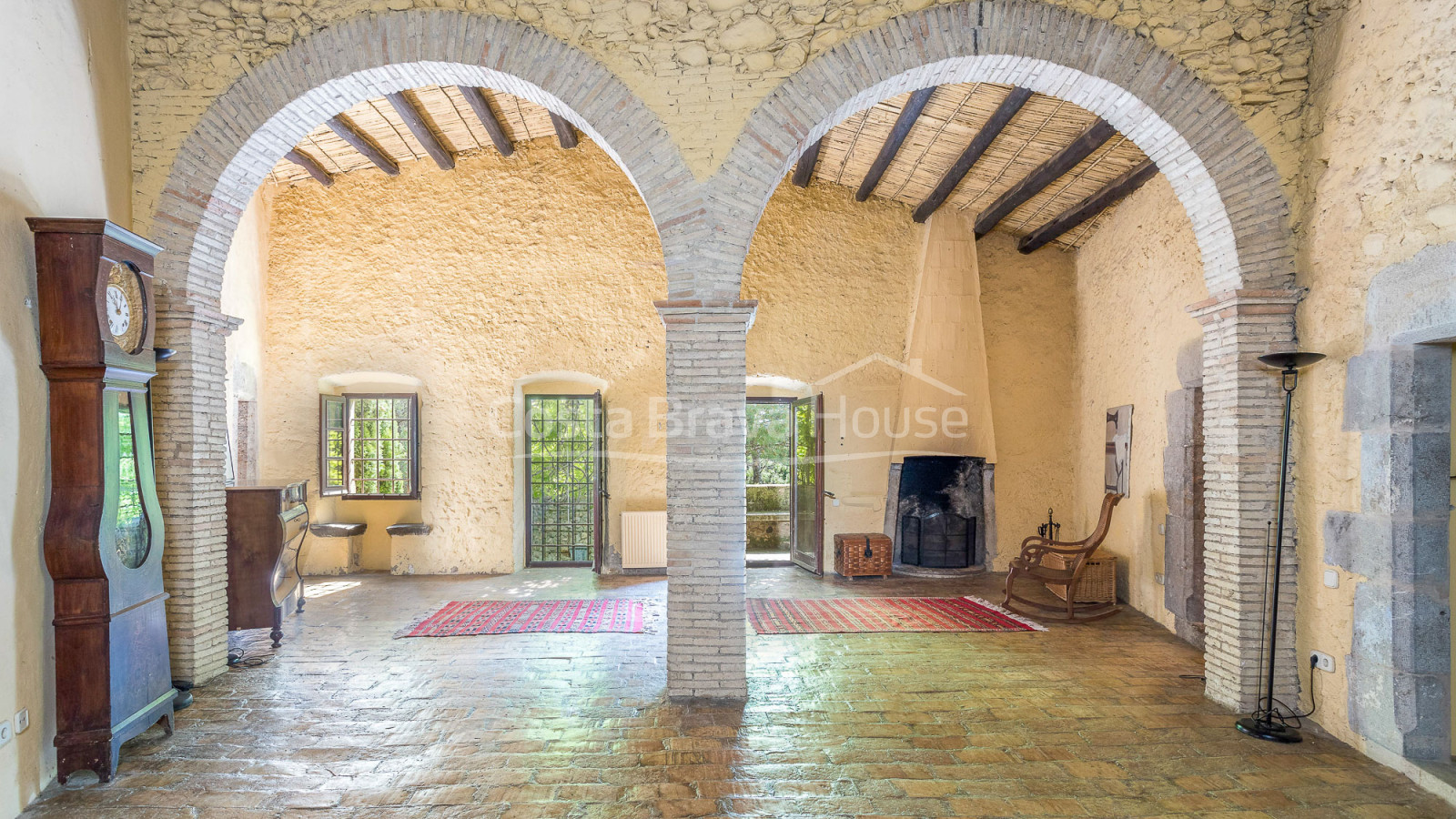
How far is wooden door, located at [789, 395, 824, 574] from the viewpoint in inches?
323

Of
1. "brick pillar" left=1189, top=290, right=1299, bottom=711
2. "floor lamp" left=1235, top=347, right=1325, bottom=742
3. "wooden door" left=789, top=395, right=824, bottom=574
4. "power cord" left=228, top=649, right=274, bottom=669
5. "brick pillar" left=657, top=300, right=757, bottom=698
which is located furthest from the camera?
"wooden door" left=789, top=395, right=824, bottom=574

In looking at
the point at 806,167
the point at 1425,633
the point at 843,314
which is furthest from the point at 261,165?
the point at 1425,633

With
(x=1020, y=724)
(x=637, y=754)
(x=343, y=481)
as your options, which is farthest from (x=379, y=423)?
(x=1020, y=724)

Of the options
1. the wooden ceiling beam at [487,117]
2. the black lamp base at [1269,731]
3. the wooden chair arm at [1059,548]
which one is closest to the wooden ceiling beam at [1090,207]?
the wooden chair arm at [1059,548]

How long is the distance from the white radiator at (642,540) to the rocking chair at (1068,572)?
3.65 meters

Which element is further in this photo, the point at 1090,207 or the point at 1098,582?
the point at 1090,207

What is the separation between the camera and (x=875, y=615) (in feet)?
21.0

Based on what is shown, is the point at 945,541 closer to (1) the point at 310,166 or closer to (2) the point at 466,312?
(2) the point at 466,312

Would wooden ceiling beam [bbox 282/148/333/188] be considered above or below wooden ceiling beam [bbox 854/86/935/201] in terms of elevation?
above

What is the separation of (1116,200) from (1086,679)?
4570 millimetres

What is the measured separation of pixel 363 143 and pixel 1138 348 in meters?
7.71

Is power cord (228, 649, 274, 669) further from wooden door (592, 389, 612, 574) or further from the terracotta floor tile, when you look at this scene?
wooden door (592, 389, 612, 574)

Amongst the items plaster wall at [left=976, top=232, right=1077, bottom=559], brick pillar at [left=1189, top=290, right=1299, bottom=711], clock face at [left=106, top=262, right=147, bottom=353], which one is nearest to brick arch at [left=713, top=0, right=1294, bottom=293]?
brick pillar at [left=1189, top=290, right=1299, bottom=711]

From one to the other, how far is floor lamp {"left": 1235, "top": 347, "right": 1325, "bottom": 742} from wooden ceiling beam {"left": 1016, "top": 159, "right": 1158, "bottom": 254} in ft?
8.57
